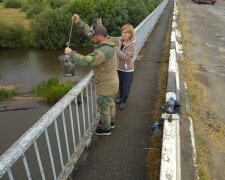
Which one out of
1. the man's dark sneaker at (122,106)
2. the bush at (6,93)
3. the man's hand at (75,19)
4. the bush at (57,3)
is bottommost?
the bush at (6,93)

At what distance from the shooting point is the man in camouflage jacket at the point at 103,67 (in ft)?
12.8

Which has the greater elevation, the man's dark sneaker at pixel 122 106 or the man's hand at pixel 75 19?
the man's hand at pixel 75 19

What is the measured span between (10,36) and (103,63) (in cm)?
2945

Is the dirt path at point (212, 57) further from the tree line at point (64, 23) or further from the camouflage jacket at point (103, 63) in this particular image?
the tree line at point (64, 23)

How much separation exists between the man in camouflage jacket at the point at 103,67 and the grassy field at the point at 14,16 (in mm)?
31729

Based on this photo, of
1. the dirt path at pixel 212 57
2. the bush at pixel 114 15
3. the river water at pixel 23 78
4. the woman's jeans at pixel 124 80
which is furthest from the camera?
the bush at pixel 114 15

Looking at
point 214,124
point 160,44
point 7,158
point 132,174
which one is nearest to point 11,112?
point 160,44

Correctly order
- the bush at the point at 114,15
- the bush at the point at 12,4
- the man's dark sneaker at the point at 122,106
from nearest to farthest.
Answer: the man's dark sneaker at the point at 122,106 < the bush at the point at 114,15 < the bush at the point at 12,4

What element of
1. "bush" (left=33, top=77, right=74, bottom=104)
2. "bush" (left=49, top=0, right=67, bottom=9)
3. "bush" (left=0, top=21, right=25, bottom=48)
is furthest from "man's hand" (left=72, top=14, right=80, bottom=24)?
"bush" (left=49, top=0, right=67, bottom=9)

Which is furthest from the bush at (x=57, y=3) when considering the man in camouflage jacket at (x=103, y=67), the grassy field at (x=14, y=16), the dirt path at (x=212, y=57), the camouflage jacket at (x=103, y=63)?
the camouflage jacket at (x=103, y=63)

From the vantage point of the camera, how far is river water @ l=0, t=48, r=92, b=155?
1513cm

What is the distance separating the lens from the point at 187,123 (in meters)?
6.12

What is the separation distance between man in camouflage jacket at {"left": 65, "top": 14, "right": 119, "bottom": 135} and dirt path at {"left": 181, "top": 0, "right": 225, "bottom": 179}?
2.18 m

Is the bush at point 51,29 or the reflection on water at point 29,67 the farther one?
the bush at point 51,29
